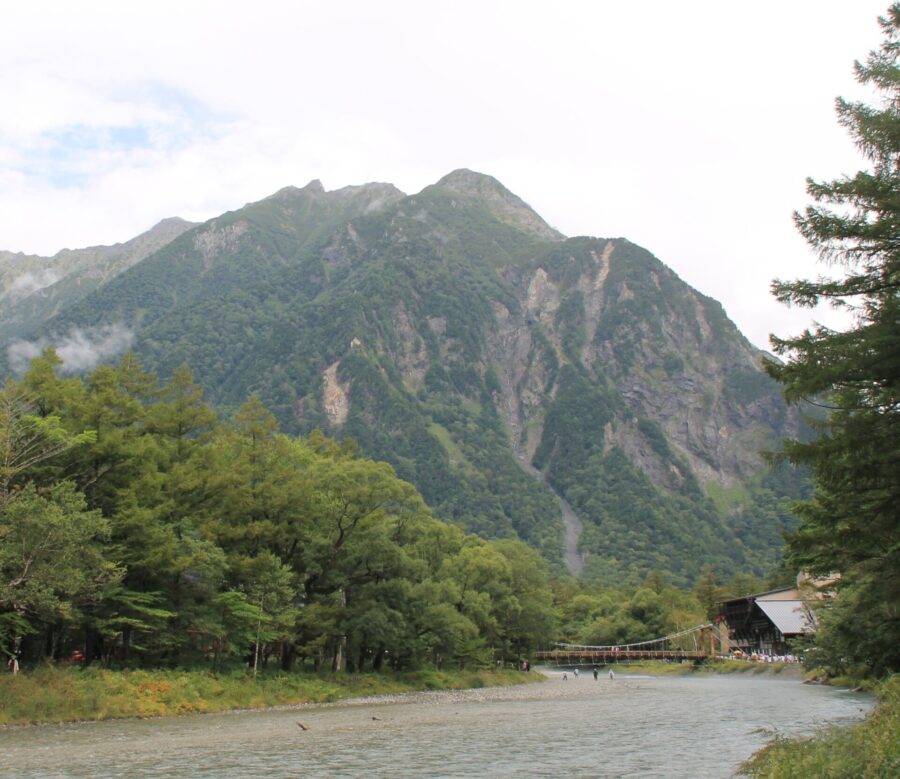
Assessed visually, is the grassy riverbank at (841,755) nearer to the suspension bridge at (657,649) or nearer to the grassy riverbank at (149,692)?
the grassy riverbank at (149,692)

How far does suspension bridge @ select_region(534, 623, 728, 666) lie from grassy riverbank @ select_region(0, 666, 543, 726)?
73533mm

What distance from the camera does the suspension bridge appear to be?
122 m

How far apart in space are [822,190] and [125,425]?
34.1 metres

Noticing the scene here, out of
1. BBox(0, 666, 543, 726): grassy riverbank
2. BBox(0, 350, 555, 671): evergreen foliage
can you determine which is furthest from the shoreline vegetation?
BBox(0, 350, 555, 671): evergreen foliage

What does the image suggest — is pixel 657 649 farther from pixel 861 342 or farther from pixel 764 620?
pixel 861 342

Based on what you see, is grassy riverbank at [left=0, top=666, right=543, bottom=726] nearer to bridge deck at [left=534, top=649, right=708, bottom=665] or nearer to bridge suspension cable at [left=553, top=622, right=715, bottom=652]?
bridge deck at [left=534, top=649, right=708, bottom=665]

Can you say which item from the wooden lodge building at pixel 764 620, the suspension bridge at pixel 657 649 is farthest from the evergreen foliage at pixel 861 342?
the suspension bridge at pixel 657 649

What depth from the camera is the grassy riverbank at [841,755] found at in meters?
12.3

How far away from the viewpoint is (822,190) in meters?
18.9

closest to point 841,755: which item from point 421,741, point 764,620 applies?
point 421,741

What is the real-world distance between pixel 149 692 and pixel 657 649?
389 ft

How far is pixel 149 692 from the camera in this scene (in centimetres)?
3688

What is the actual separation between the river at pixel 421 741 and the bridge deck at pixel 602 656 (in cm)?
8139

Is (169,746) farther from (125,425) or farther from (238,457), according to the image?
(238,457)
